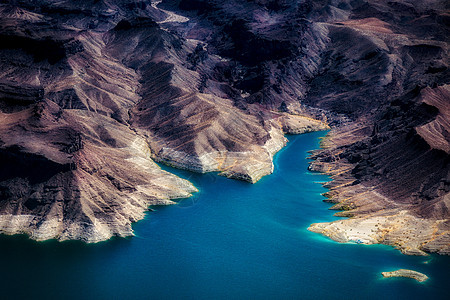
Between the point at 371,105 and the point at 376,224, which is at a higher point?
the point at 371,105

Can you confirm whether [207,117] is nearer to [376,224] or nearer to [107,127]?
[107,127]

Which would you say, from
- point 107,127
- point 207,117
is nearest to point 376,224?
point 207,117

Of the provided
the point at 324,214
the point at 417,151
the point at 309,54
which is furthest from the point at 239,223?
the point at 309,54

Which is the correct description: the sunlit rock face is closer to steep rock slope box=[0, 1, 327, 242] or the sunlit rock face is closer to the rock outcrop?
steep rock slope box=[0, 1, 327, 242]

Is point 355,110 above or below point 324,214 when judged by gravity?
above

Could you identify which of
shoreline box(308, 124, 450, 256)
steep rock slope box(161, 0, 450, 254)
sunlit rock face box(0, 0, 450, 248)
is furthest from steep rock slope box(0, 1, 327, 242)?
shoreline box(308, 124, 450, 256)

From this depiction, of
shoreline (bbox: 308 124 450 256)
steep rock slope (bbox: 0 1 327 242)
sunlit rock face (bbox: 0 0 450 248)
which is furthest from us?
sunlit rock face (bbox: 0 0 450 248)

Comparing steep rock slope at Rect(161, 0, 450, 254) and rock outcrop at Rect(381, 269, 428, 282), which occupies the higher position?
steep rock slope at Rect(161, 0, 450, 254)

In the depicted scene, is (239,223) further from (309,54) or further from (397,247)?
(309,54)

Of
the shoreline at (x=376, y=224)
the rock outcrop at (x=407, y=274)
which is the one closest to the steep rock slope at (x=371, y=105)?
the shoreline at (x=376, y=224)
